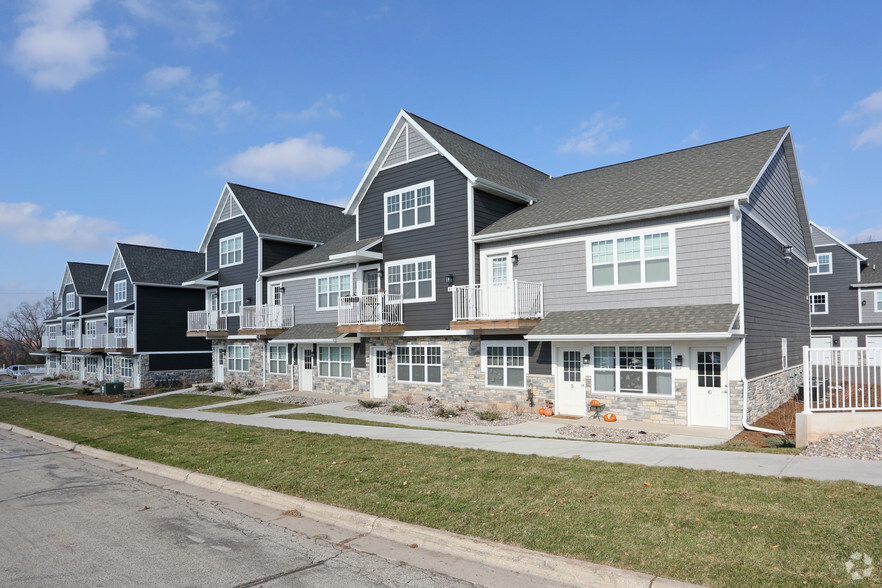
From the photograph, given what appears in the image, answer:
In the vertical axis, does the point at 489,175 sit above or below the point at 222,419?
above

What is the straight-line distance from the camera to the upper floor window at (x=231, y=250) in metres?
32.5

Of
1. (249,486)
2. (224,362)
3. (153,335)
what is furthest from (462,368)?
(153,335)

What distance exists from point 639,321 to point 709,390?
8.20 ft

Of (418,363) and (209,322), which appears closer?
(418,363)

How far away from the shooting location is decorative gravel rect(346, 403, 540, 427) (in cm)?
1705

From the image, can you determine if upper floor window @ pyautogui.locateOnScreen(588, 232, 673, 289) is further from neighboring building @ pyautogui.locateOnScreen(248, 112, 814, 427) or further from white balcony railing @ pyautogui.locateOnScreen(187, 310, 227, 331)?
white balcony railing @ pyautogui.locateOnScreen(187, 310, 227, 331)

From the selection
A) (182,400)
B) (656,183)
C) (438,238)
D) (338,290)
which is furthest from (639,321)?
(182,400)

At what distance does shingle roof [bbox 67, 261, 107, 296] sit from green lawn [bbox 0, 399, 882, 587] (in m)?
44.3

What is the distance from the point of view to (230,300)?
33125 mm

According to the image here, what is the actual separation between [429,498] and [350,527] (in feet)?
3.89

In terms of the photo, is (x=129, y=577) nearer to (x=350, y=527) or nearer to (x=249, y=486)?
(x=350, y=527)

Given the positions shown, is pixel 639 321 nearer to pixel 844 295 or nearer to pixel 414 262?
pixel 414 262

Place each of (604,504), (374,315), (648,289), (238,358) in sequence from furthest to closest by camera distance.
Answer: (238,358) < (374,315) < (648,289) < (604,504)

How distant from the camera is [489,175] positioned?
21344 mm
